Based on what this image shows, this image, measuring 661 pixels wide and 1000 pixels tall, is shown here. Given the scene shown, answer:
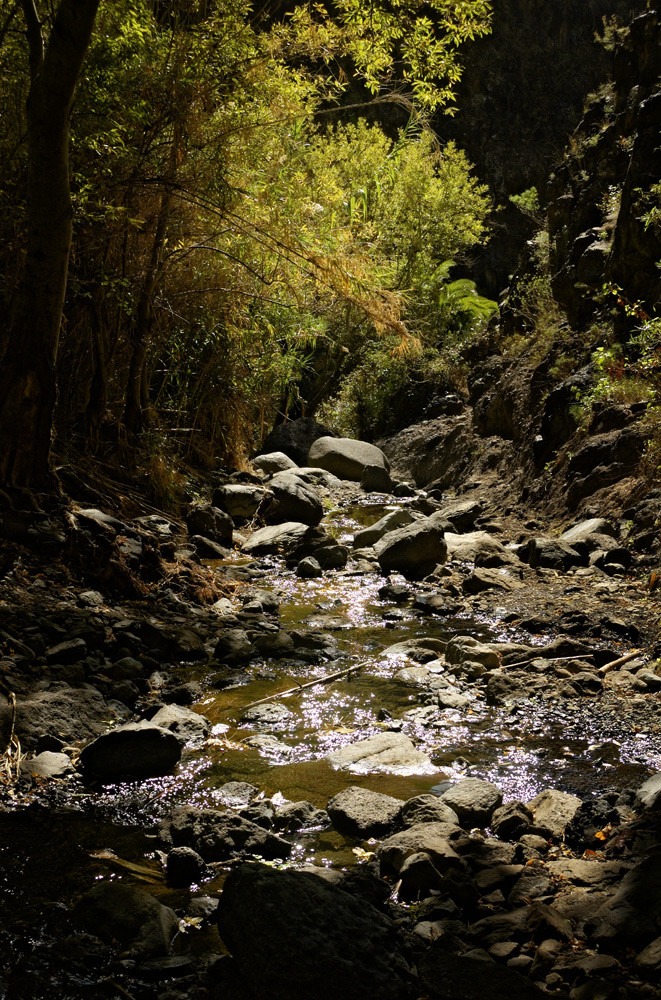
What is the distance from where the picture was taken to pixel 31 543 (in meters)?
5.33

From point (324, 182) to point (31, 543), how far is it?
568 cm

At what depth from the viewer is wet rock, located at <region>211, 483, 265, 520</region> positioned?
9055 mm

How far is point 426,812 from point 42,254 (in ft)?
13.8

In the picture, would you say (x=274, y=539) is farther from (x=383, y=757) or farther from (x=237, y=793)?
(x=237, y=793)

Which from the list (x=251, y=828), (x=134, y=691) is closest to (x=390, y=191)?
(x=134, y=691)

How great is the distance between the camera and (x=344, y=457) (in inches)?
531

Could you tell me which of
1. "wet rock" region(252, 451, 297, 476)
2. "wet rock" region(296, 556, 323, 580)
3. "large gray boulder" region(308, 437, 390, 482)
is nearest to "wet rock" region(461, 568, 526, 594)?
"wet rock" region(296, 556, 323, 580)

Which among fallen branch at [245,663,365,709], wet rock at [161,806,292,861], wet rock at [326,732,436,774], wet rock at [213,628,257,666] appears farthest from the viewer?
wet rock at [213,628,257,666]

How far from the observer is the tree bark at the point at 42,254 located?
15.1ft

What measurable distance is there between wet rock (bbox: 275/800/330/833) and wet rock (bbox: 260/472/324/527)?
6.28 meters

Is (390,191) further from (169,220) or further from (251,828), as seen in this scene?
(251,828)

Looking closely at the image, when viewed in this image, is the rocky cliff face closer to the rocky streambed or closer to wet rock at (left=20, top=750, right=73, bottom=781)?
the rocky streambed

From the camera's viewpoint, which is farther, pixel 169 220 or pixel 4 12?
pixel 169 220

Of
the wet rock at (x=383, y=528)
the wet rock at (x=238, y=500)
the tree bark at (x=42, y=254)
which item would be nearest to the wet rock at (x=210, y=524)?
the wet rock at (x=238, y=500)
